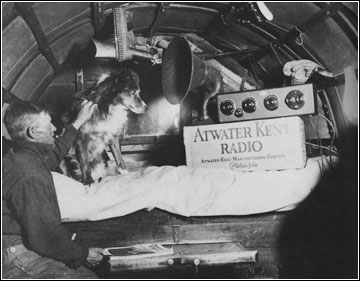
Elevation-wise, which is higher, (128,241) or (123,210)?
(123,210)

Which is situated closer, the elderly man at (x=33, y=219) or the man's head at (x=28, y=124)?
the elderly man at (x=33, y=219)

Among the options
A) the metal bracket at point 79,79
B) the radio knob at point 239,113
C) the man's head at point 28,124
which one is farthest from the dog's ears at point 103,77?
the radio knob at point 239,113

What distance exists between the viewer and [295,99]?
2.77 m

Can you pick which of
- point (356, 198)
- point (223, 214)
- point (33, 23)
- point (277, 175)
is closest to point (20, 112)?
point (33, 23)

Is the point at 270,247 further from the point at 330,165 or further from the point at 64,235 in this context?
the point at 64,235

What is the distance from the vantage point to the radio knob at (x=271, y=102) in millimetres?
2814

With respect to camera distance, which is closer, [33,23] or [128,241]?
[128,241]

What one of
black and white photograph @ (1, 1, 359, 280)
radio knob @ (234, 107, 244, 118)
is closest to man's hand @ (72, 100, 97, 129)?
black and white photograph @ (1, 1, 359, 280)

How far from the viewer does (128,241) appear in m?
2.68

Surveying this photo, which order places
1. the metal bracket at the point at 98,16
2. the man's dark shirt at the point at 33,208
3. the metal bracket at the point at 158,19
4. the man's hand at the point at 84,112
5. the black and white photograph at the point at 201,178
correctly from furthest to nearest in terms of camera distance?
1. the man's hand at the point at 84,112
2. the metal bracket at the point at 158,19
3. the metal bracket at the point at 98,16
4. the black and white photograph at the point at 201,178
5. the man's dark shirt at the point at 33,208

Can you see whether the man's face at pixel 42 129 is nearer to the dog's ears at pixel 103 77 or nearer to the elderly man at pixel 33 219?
the elderly man at pixel 33 219

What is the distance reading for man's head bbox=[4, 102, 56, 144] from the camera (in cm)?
268

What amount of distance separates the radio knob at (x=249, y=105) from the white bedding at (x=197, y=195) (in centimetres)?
56

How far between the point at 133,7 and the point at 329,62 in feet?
6.67
